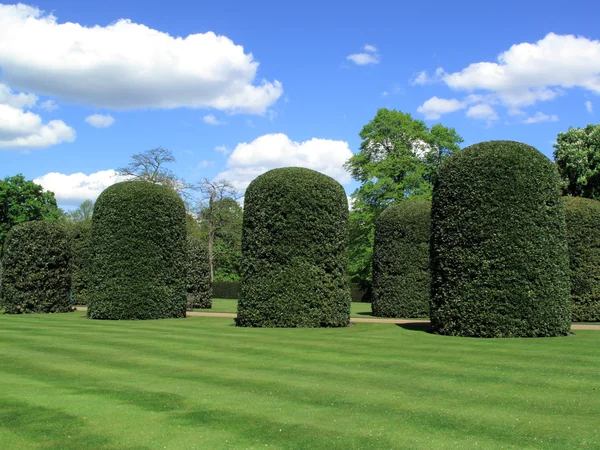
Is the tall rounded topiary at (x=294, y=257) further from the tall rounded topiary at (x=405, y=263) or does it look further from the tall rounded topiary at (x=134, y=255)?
the tall rounded topiary at (x=405, y=263)

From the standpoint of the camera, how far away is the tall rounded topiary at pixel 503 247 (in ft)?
49.4

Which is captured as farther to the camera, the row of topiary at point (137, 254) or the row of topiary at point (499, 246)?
the row of topiary at point (137, 254)

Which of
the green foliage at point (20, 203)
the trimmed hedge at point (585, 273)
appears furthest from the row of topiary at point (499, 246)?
the green foliage at point (20, 203)

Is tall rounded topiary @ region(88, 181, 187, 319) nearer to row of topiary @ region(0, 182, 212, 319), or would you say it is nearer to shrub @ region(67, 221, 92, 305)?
row of topiary @ region(0, 182, 212, 319)

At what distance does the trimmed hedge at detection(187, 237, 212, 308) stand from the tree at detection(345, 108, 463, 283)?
14599mm

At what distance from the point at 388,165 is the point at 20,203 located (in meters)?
39.1

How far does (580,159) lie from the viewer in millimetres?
36875

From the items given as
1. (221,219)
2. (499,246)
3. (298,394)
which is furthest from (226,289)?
(298,394)

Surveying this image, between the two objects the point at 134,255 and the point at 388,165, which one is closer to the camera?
the point at 134,255

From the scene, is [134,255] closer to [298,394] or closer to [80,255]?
[80,255]

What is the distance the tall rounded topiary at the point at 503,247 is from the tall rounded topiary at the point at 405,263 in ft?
24.0

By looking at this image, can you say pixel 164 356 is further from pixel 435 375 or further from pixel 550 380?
pixel 550 380

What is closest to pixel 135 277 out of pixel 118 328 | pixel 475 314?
pixel 118 328

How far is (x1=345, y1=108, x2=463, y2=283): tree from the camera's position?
141 ft
